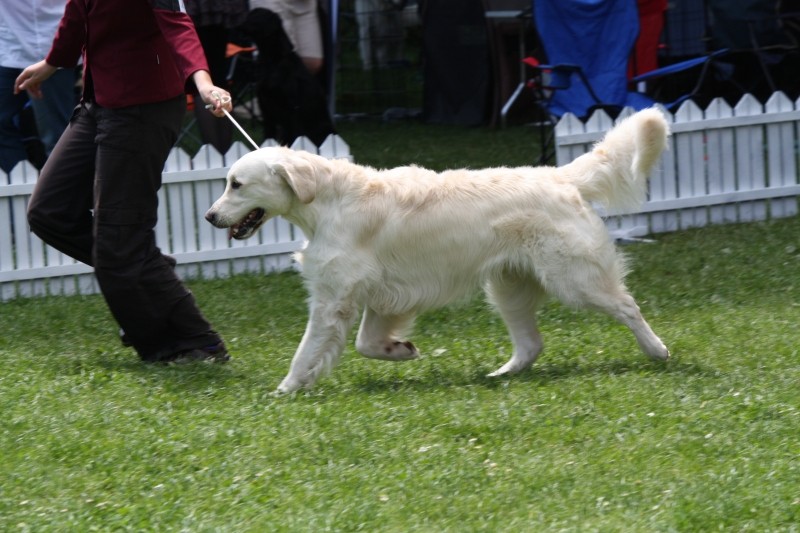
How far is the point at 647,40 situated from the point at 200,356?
656 cm

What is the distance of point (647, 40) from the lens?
36.5 ft

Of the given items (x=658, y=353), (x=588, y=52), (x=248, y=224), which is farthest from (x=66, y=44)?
(x=588, y=52)

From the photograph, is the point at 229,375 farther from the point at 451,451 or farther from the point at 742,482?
the point at 742,482

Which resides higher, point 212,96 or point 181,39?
point 181,39

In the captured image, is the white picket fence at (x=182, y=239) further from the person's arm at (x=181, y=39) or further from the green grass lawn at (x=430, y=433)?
the person's arm at (x=181, y=39)

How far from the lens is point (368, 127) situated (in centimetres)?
1491

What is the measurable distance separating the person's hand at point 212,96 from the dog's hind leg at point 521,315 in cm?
138

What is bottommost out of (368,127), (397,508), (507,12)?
(397,508)

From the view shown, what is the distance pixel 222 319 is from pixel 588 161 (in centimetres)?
249

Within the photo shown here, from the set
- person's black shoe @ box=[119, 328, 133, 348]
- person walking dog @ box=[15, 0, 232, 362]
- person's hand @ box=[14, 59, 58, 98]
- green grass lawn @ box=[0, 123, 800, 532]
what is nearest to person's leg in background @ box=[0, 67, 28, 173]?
green grass lawn @ box=[0, 123, 800, 532]

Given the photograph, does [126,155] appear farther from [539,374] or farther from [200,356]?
[539,374]

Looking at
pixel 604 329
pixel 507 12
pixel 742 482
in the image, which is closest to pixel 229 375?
pixel 604 329

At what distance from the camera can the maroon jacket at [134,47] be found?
5.39 meters

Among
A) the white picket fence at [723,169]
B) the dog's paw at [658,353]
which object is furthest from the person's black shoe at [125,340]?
Result: the white picket fence at [723,169]
